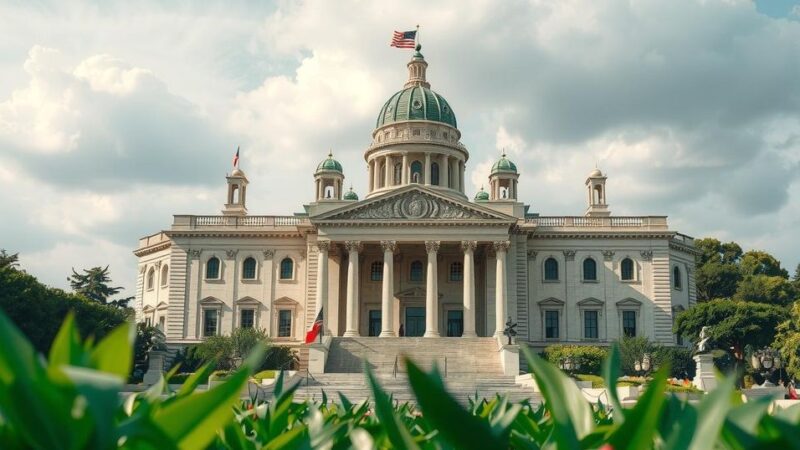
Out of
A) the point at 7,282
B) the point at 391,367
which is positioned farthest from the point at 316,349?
the point at 7,282

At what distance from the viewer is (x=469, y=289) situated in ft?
172

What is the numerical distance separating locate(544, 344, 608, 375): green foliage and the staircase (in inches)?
150

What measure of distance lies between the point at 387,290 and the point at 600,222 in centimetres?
1668

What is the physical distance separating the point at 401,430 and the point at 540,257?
2274 inches

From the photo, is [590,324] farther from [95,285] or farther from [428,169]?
[95,285]

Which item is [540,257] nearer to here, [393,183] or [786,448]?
[393,183]

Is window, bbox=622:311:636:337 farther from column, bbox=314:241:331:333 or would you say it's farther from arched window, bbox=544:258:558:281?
column, bbox=314:241:331:333

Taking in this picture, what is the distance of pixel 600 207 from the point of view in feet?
207

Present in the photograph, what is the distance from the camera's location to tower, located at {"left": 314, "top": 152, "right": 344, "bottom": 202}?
6519cm

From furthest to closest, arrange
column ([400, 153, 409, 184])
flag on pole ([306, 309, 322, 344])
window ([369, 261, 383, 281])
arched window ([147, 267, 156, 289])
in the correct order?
column ([400, 153, 409, 184])
arched window ([147, 267, 156, 289])
window ([369, 261, 383, 281])
flag on pole ([306, 309, 322, 344])

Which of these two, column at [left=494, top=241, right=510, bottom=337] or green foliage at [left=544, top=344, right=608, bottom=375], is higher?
column at [left=494, top=241, right=510, bottom=337]

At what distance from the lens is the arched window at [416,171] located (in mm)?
65562

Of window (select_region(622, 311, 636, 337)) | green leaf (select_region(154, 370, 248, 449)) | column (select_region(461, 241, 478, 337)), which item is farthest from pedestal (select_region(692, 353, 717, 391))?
green leaf (select_region(154, 370, 248, 449))

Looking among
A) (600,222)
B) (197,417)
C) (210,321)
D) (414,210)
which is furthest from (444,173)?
(197,417)
